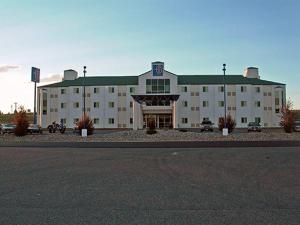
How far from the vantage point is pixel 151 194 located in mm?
7871

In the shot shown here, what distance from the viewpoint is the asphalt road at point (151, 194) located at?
5809 mm

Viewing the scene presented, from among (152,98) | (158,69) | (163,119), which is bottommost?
(163,119)

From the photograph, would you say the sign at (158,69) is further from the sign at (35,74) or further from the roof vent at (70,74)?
the roof vent at (70,74)

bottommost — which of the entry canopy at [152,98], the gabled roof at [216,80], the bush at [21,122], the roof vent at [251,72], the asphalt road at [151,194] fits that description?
the asphalt road at [151,194]

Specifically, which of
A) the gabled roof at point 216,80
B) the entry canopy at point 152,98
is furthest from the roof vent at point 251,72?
the entry canopy at point 152,98

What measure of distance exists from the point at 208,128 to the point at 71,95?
38707mm

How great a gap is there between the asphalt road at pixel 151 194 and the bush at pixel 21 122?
23516mm

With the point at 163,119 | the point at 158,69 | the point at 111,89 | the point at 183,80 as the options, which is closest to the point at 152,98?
the point at 158,69

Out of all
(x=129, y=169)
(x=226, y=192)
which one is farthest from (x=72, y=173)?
(x=226, y=192)

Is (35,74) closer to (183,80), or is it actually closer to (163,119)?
(163,119)

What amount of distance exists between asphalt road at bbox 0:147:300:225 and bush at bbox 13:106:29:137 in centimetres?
2352

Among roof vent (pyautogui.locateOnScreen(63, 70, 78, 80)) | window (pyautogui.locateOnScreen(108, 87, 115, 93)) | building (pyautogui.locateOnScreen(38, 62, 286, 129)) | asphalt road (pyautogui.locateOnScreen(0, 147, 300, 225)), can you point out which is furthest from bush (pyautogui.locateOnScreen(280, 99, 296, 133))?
roof vent (pyautogui.locateOnScreen(63, 70, 78, 80))

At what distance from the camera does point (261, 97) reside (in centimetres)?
7556

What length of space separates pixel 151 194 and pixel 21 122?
30090 mm
